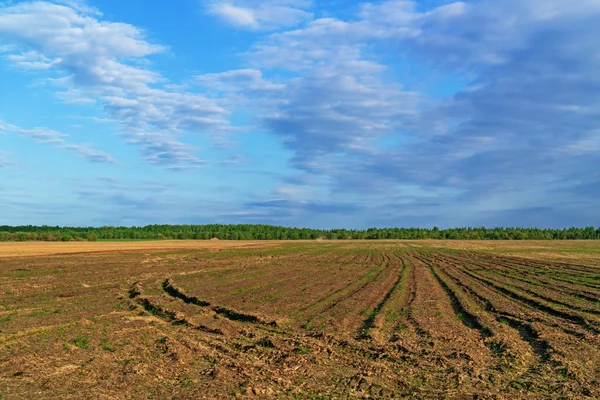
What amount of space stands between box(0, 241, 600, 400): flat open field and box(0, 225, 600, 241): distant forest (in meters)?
94.3

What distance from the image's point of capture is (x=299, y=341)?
1291cm

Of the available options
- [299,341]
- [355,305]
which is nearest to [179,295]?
[355,305]

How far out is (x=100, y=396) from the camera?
29.0 feet

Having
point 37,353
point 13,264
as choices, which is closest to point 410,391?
point 37,353

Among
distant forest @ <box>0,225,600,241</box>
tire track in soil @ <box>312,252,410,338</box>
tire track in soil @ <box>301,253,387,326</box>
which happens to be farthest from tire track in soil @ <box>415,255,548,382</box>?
distant forest @ <box>0,225,600,241</box>

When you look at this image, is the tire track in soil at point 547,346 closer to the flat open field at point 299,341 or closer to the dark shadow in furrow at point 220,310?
the flat open field at point 299,341

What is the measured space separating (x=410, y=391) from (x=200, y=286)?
59.0ft

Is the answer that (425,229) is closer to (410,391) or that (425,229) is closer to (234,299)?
(234,299)

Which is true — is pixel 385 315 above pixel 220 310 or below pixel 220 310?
above

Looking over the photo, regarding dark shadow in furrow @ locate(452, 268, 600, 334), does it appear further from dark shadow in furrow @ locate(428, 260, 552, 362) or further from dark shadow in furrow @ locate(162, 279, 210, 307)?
→ dark shadow in furrow @ locate(162, 279, 210, 307)

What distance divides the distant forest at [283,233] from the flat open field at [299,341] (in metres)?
94.3

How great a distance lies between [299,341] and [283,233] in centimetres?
13131

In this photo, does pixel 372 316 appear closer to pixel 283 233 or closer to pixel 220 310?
pixel 220 310

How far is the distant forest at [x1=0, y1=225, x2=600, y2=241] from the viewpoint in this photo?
124438 millimetres
